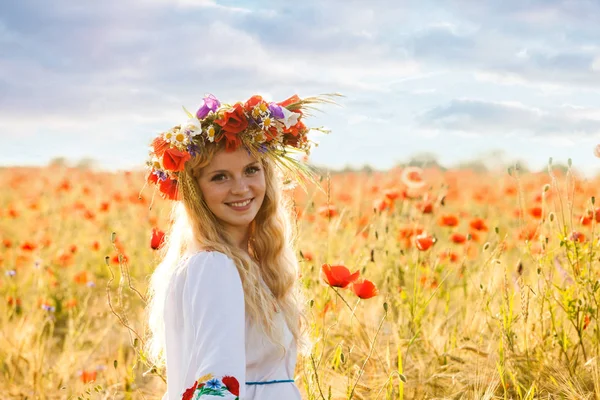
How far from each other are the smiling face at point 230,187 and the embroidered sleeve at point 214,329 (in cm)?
26

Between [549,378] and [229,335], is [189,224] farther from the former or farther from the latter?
[549,378]

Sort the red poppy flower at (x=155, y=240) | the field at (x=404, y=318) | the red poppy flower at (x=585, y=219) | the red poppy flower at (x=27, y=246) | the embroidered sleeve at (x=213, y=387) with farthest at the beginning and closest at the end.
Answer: the red poppy flower at (x=27, y=246), the red poppy flower at (x=585, y=219), the field at (x=404, y=318), the red poppy flower at (x=155, y=240), the embroidered sleeve at (x=213, y=387)

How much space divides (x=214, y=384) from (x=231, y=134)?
0.81m

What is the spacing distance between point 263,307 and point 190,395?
417mm

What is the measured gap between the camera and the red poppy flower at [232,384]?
5.82 ft

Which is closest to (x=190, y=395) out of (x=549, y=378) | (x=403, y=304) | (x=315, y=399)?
(x=315, y=399)

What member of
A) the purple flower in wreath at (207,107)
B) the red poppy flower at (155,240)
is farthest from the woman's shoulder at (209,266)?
the red poppy flower at (155,240)

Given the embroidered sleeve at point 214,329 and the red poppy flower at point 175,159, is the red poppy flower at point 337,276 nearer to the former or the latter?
the embroidered sleeve at point 214,329

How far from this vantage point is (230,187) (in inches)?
88.4

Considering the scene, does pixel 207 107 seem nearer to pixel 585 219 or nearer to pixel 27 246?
pixel 585 219

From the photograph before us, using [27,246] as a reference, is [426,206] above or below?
above

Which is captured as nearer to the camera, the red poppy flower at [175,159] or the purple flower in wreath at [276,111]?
the red poppy flower at [175,159]

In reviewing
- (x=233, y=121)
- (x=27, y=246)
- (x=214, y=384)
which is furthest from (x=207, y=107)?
(x=27, y=246)

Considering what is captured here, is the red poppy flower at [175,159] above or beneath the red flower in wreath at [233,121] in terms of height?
beneath
